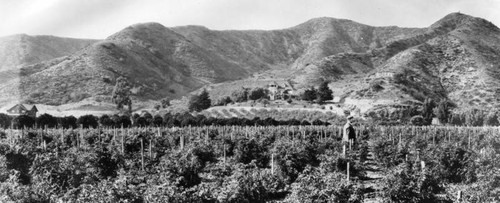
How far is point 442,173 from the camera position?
2198 centimetres

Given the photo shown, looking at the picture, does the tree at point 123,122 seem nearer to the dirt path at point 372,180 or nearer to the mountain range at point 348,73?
the dirt path at point 372,180

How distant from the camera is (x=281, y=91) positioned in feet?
375

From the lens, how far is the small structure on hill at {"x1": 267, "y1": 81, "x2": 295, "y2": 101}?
108 m

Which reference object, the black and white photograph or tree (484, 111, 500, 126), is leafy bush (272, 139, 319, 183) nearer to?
the black and white photograph

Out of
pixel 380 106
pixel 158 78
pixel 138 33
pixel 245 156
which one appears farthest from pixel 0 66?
pixel 245 156

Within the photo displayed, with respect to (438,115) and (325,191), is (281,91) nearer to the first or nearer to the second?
(438,115)

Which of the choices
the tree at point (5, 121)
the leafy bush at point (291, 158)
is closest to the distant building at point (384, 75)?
the tree at point (5, 121)

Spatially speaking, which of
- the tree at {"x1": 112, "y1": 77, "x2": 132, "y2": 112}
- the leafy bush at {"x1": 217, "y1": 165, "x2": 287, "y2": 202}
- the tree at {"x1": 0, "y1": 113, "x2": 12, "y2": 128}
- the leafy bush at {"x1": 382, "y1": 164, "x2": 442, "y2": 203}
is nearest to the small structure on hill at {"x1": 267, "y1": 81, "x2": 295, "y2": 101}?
the tree at {"x1": 112, "y1": 77, "x2": 132, "y2": 112}

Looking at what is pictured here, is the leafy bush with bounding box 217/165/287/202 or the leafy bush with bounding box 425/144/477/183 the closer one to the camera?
the leafy bush with bounding box 217/165/287/202

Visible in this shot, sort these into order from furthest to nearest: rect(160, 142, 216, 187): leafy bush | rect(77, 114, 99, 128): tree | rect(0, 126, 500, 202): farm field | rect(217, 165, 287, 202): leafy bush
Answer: rect(77, 114, 99, 128): tree < rect(160, 142, 216, 187): leafy bush < rect(217, 165, 287, 202): leafy bush < rect(0, 126, 500, 202): farm field

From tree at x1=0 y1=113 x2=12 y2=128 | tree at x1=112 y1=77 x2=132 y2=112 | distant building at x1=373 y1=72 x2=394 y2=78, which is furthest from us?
tree at x1=112 y1=77 x2=132 y2=112

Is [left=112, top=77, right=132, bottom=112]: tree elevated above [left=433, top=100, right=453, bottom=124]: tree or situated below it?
above

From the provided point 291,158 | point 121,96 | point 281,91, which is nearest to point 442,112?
point 281,91

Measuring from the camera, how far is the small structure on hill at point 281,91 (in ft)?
355
